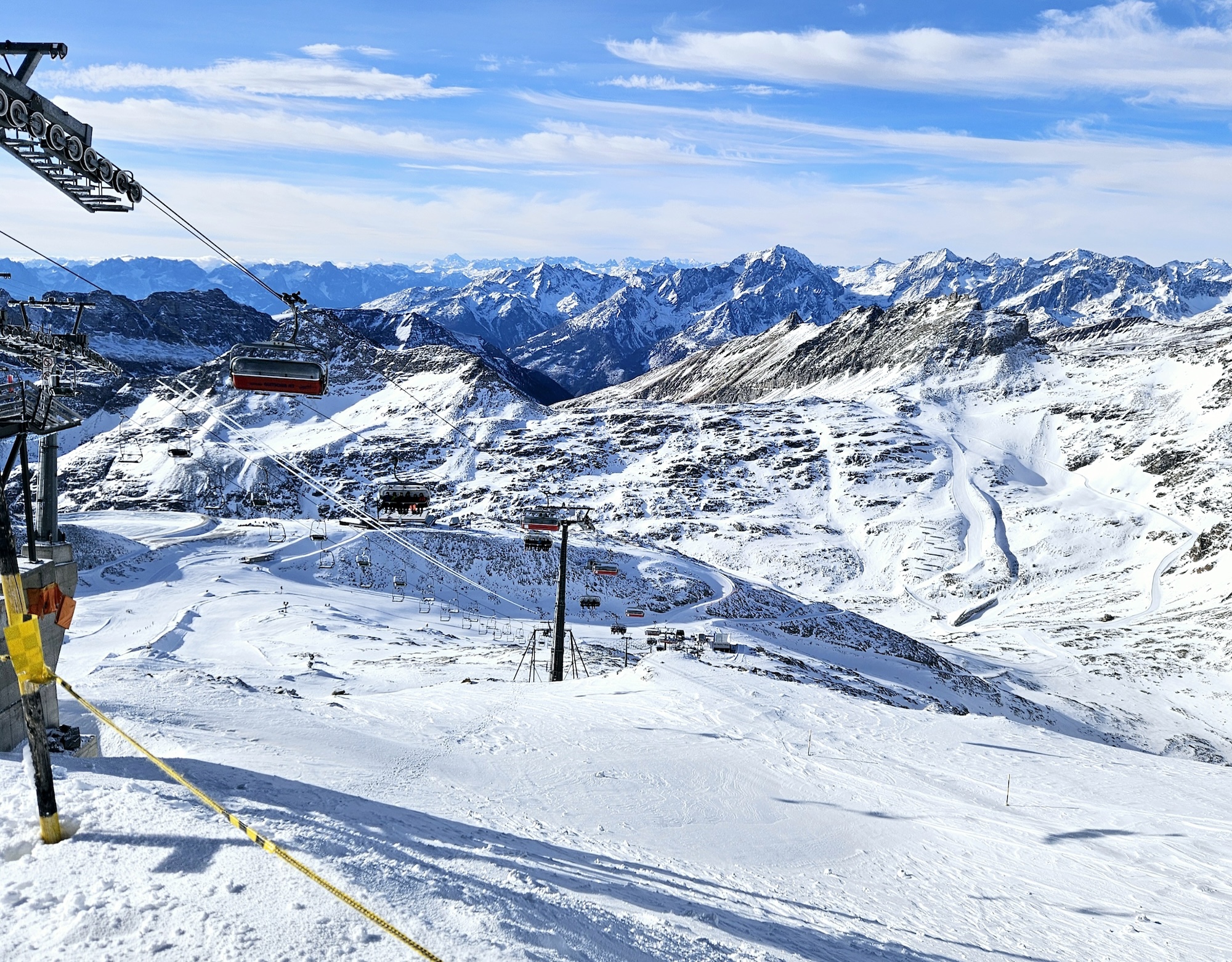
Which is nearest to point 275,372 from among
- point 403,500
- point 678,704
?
point 678,704

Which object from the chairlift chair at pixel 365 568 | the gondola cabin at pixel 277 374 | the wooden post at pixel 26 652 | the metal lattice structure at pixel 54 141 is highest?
the metal lattice structure at pixel 54 141

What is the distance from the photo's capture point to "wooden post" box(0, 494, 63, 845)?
7.27m

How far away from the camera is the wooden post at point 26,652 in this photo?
727 cm

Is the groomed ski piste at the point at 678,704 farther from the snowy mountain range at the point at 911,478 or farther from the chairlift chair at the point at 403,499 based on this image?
the chairlift chair at the point at 403,499

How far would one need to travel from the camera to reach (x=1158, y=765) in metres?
23.1

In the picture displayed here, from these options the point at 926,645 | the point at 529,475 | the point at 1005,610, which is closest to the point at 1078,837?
the point at 926,645

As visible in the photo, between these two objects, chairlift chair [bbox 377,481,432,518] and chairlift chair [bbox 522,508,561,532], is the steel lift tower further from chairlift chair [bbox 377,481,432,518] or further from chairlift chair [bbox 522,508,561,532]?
chairlift chair [bbox 377,481,432,518]

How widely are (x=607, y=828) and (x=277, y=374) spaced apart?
35.8 ft

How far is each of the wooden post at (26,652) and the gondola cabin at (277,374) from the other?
8.58 meters

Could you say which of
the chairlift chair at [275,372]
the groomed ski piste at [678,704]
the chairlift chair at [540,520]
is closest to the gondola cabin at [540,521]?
the chairlift chair at [540,520]

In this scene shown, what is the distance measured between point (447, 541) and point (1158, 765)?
64.9 metres

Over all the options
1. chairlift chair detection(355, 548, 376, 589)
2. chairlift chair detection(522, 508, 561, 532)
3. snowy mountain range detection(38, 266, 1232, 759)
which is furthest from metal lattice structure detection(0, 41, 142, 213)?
chairlift chair detection(355, 548, 376, 589)

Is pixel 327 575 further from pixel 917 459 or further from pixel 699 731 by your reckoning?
pixel 917 459

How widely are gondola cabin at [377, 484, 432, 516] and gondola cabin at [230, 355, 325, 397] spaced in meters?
22.7
